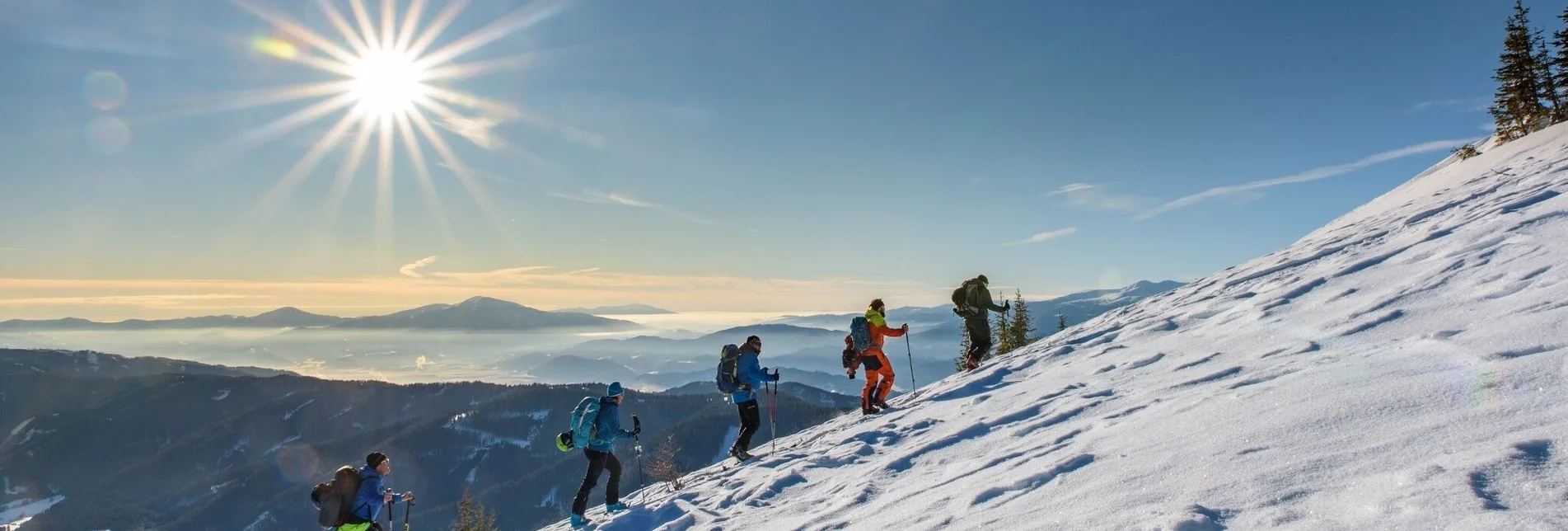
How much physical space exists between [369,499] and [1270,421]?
9.91 meters

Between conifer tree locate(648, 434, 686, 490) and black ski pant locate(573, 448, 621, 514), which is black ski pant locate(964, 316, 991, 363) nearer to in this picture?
conifer tree locate(648, 434, 686, 490)

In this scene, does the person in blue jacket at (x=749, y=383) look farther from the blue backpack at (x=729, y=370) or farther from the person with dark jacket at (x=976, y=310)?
the person with dark jacket at (x=976, y=310)

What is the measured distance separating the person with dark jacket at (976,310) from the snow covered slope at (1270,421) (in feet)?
4.61

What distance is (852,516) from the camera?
672 centimetres

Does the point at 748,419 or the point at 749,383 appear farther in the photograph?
the point at 748,419

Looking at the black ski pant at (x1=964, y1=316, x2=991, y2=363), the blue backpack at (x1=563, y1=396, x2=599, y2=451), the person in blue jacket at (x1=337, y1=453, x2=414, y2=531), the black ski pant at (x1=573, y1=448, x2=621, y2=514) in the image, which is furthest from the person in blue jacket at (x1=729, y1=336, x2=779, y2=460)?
the black ski pant at (x1=964, y1=316, x2=991, y2=363)

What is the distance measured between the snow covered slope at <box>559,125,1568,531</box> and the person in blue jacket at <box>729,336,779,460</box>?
635 mm

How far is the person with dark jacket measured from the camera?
15.5 metres

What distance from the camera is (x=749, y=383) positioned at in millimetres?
11805

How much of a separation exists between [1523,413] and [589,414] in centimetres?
991

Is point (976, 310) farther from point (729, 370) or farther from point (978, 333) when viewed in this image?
point (729, 370)

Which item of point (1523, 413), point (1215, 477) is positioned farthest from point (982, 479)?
point (1523, 413)

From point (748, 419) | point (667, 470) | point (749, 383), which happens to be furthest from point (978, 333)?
point (667, 470)

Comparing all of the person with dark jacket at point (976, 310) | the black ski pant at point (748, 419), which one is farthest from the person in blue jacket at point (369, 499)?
the person with dark jacket at point (976, 310)
